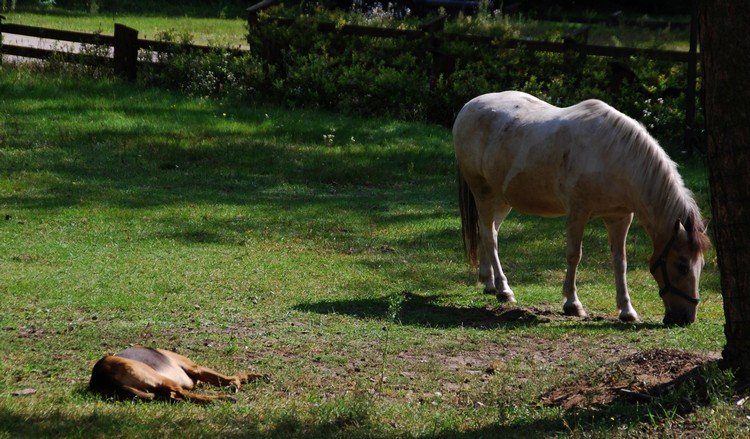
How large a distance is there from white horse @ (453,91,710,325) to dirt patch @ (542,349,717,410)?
2.06 m

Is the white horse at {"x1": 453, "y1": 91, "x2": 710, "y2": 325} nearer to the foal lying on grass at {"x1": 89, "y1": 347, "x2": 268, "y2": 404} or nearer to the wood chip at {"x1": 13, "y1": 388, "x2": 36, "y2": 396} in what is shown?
the foal lying on grass at {"x1": 89, "y1": 347, "x2": 268, "y2": 404}

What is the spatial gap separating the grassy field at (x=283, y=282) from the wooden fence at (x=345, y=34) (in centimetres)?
75

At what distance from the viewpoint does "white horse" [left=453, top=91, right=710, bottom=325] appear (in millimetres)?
8734

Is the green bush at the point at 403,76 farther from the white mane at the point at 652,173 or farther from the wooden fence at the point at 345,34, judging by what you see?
the white mane at the point at 652,173

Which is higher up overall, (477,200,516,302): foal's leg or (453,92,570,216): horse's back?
(453,92,570,216): horse's back

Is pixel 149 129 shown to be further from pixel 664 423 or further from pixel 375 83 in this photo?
pixel 664 423

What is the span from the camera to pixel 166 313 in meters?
8.84

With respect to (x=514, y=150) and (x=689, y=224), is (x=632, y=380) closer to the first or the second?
(x=689, y=224)

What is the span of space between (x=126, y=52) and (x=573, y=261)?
12.0m

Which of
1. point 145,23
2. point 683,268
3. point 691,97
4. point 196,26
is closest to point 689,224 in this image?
point 683,268

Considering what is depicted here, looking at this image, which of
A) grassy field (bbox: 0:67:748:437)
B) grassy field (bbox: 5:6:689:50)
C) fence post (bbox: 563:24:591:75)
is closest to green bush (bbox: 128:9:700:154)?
fence post (bbox: 563:24:591:75)

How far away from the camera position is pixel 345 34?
19125 mm

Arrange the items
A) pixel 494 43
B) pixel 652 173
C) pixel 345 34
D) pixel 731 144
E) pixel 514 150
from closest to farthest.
→ pixel 731 144 < pixel 652 173 < pixel 514 150 < pixel 494 43 < pixel 345 34

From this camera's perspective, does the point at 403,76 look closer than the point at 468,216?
No
